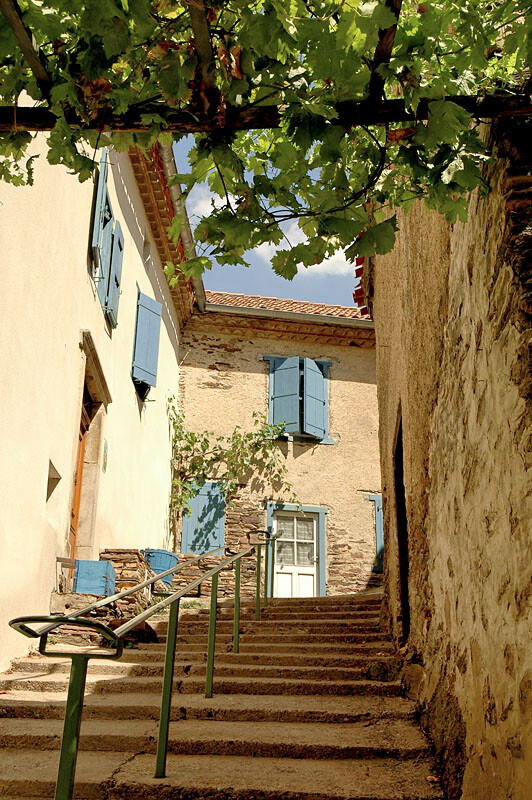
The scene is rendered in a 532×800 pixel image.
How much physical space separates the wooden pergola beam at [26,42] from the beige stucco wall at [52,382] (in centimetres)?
288

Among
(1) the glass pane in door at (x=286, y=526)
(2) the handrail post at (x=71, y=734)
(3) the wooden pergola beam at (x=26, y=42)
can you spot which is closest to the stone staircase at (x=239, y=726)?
(2) the handrail post at (x=71, y=734)

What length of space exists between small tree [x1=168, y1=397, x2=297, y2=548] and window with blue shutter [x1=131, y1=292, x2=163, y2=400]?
2.45 meters

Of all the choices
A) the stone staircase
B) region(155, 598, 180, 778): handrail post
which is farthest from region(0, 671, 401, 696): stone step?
region(155, 598, 180, 778): handrail post

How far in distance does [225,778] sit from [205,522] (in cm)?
949

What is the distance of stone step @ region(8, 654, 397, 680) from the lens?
15.9ft

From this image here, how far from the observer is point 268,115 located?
2.34 metres

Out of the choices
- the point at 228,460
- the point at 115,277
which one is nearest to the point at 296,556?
the point at 228,460

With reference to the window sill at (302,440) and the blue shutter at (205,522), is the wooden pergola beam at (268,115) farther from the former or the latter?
the window sill at (302,440)

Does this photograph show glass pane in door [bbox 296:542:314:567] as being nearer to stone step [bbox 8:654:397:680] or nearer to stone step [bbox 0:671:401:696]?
stone step [bbox 8:654:397:680]

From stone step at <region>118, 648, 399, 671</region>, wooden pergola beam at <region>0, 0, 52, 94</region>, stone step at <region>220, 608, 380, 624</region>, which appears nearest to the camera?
wooden pergola beam at <region>0, 0, 52, 94</region>

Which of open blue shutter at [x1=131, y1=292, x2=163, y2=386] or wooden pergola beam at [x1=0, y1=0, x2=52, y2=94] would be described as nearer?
wooden pergola beam at [x1=0, y1=0, x2=52, y2=94]

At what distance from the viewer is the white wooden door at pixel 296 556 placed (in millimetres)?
Answer: 12438

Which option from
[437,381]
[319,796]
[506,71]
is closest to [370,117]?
[506,71]

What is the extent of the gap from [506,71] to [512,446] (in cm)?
122
